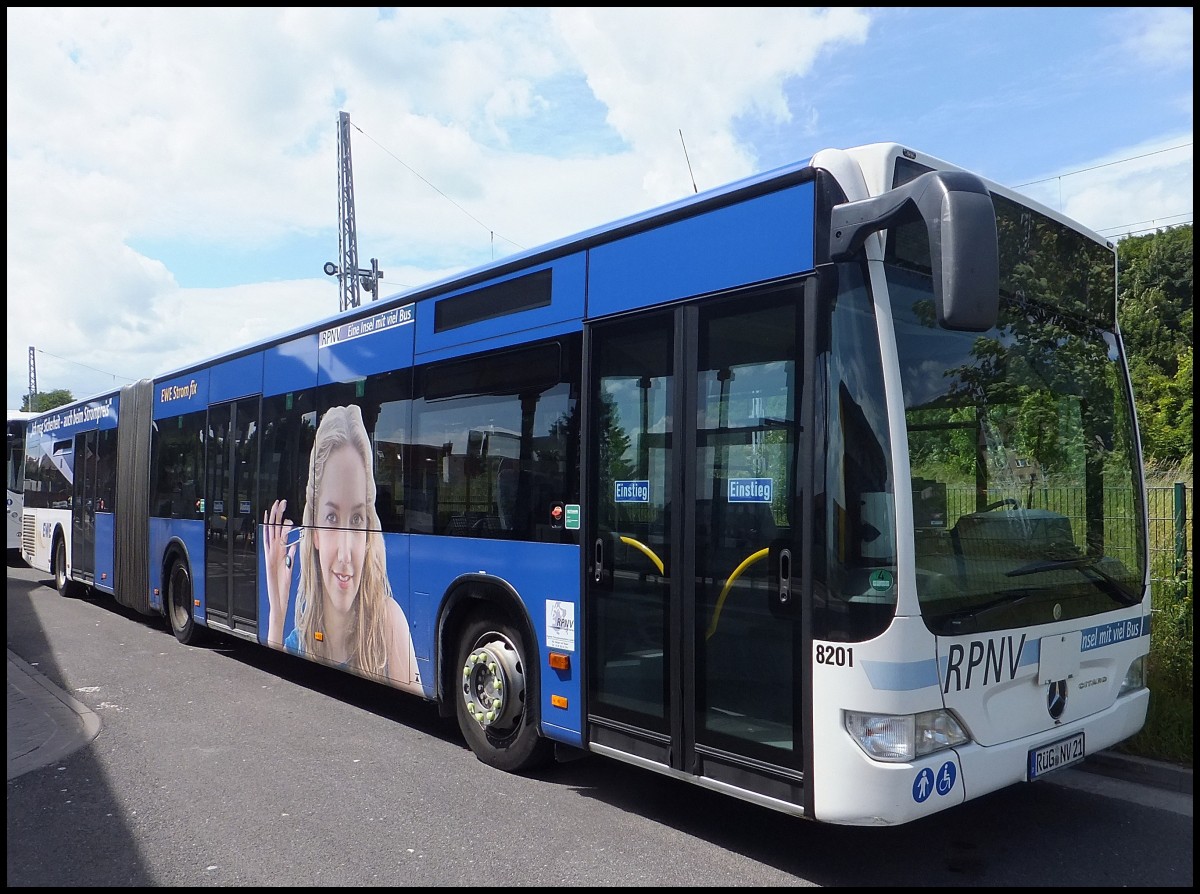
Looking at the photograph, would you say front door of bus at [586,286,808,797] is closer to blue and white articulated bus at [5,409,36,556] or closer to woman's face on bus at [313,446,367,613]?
woman's face on bus at [313,446,367,613]

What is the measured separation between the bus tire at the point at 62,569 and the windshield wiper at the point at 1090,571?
49.3 ft

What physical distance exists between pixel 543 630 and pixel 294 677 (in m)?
4.57

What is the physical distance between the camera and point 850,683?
12.6ft

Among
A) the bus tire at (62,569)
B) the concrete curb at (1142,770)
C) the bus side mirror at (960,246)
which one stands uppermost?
the bus side mirror at (960,246)

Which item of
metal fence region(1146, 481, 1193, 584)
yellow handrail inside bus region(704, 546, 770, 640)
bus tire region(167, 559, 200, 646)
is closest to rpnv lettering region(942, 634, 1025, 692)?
yellow handrail inside bus region(704, 546, 770, 640)

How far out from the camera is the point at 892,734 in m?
3.83

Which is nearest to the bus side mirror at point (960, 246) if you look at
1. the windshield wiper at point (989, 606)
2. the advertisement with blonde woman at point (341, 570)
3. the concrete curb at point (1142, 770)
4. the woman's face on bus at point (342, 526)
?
the windshield wiper at point (989, 606)

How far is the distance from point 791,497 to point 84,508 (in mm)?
12938

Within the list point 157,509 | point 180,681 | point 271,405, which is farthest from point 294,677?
point 157,509

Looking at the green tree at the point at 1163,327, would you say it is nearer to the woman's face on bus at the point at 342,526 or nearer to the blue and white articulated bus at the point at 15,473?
the woman's face on bus at the point at 342,526

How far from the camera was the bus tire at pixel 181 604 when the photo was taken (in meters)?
10.7

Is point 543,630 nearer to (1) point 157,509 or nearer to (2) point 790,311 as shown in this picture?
(2) point 790,311

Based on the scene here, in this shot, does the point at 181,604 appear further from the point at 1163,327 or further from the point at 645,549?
the point at 1163,327

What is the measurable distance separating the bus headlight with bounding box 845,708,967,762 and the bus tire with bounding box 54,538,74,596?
1476cm
